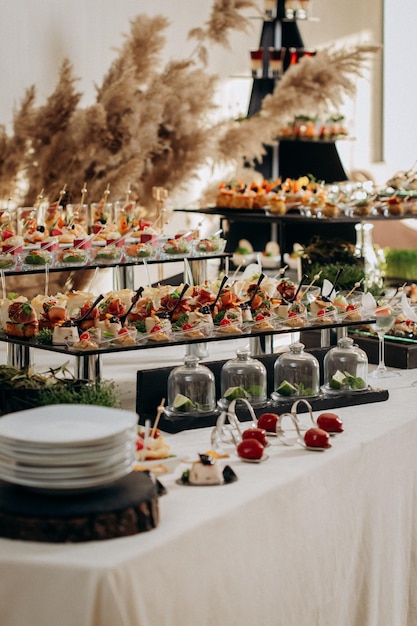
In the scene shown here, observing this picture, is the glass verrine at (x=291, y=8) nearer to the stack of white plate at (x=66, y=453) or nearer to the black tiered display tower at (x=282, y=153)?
the black tiered display tower at (x=282, y=153)

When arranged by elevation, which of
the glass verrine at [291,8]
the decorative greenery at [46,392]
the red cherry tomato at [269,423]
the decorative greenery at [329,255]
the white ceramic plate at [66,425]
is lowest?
the red cherry tomato at [269,423]

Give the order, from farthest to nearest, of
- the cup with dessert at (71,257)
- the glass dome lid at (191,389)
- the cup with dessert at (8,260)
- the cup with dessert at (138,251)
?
the cup with dessert at (138,251), the cup with dessert at (71,257), the cup with dessert at (8,260), the glass dome lid at (191,389)

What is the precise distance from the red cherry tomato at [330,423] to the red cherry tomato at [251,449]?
0.26 m

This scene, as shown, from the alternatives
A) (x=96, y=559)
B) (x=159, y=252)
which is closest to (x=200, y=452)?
(x=96, y=559)

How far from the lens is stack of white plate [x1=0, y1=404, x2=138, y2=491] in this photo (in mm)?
1791

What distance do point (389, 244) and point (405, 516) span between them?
259 inches

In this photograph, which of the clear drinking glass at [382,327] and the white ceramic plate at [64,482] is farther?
the clear drinking glass at [382,327]

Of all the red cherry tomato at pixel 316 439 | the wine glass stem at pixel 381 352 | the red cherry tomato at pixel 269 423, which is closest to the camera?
the red cherry tomato at pixel 316 439

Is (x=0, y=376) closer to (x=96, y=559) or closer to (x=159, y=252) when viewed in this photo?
(x=96, y=559)

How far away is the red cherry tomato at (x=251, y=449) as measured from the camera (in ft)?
7.47

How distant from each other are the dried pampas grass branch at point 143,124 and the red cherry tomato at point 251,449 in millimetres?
4473

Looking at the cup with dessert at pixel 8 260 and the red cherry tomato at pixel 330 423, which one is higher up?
the cup with dessert at pixel 8 260

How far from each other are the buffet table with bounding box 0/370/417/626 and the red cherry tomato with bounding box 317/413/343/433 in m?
0.04

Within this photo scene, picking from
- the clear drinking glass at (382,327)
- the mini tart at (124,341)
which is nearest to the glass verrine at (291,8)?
the clear drinking glass at (382,327)
